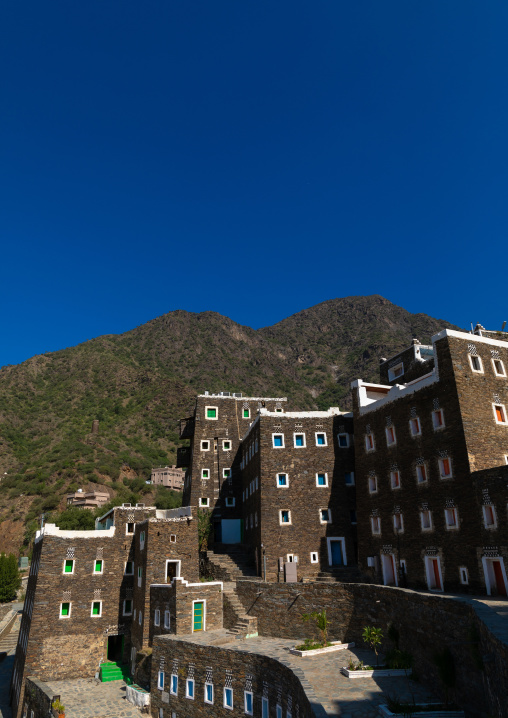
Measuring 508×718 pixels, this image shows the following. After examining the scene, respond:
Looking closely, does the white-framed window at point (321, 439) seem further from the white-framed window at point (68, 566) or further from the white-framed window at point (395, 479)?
the white-framed window at point (68, 566)

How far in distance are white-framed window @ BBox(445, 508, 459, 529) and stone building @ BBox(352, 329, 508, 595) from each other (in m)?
0.05

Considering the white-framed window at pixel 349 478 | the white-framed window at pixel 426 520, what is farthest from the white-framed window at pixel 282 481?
the white-framed window at pixel 426 520

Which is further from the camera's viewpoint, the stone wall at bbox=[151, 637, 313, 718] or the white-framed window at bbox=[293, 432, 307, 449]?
the white-framed window at bbox=[293, 432, 307, 449]

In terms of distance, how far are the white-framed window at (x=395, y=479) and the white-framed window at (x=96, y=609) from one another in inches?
998

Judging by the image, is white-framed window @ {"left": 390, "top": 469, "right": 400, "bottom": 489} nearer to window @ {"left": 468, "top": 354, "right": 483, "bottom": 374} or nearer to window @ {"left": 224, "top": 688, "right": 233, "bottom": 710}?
window @ {"left": 468, "top": 354, "right": 483, "bottom": 374}

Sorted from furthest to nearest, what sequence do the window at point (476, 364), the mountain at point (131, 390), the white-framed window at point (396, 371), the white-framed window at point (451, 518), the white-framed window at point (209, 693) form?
the mountain at point (131, 390) → the white-framed window at point (396, 371) → the window at point (476, 364) → the white-framed window at point (451, 518) → the white-framed window at point (209, 693)

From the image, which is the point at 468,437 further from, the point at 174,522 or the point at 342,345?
the point at 342,345

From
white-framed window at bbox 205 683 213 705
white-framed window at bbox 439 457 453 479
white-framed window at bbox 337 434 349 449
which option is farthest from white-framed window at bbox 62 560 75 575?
white-framed window at bbox 439 457 453 479

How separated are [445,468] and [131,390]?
120 meters

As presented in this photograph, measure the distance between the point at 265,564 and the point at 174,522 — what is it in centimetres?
763

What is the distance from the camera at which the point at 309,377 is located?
572 ft

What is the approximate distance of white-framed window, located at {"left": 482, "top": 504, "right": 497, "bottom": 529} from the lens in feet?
78.9

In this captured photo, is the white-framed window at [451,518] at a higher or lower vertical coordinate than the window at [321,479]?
lower

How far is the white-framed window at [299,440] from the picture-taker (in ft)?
130
